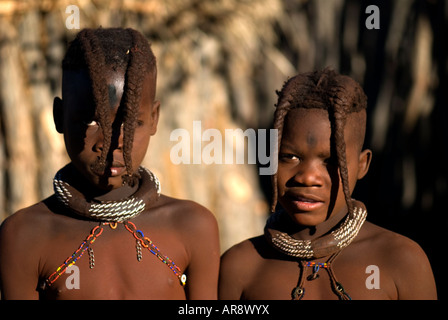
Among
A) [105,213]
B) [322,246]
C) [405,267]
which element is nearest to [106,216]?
[105,213]

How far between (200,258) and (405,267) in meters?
0.91

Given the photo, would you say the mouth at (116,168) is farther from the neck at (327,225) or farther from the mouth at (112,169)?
the neck at (327,225)

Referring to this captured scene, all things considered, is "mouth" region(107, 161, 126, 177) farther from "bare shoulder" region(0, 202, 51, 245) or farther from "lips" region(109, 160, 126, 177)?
"bare shoulder" region(0, 202, 51, 245)

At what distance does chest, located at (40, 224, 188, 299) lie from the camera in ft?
10.1

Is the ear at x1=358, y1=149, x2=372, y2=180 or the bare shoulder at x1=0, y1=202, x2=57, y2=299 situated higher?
the ear at x1=358, y1=149, x2=372, y2=180

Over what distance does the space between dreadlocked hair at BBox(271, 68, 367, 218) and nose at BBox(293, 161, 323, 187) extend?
0.10 m

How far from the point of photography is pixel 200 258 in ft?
10.7

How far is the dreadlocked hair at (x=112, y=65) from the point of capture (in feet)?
9.55

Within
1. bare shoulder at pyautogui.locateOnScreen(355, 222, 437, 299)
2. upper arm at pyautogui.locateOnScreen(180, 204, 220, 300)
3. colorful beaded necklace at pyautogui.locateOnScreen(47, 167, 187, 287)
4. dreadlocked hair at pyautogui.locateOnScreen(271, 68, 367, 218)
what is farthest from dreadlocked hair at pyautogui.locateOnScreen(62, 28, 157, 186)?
bare shoulder at pyautogui.locateOnScreen(355, 222, 437, 299)

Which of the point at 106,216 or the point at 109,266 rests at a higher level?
the point at 106,216

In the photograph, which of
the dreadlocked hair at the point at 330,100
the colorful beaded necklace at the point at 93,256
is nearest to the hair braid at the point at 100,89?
the colorful beaded necklace at the point at 93,256

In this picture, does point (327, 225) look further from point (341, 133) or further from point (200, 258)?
point (200, 258)

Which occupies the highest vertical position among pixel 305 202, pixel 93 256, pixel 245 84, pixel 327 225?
pixel 245 84
